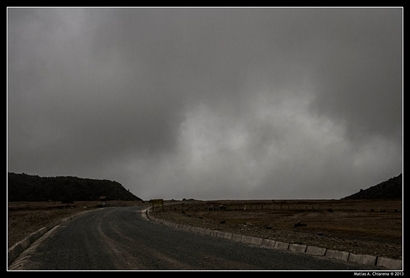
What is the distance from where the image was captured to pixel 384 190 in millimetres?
152250

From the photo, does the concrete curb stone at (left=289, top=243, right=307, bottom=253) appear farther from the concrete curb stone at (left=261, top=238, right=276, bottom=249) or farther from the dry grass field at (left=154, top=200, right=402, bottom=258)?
the concrete curb stone at (left=261, top=238, right=276, bottom=249)

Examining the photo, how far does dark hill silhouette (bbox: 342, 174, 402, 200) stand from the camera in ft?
475

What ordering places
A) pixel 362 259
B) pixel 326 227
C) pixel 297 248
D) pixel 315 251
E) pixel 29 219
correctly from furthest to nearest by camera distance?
pixel 29 219 < pixel 326 227 < pixel 297 248 < pixel 315 251 < pixel 362 259

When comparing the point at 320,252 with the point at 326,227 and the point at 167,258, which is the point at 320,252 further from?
the point at 326,227

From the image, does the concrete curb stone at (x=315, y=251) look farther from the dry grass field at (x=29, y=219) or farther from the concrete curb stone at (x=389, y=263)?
the dry grass field at (x=29, y=219)

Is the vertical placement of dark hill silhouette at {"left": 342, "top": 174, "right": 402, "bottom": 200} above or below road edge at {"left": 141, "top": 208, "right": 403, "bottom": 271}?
above

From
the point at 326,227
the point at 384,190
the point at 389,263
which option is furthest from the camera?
the point at 384,190

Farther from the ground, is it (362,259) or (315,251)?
(315,251)

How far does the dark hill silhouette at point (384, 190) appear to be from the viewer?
475 feet

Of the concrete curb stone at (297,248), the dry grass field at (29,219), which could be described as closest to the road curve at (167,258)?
the concrete curb stone at (297,248)

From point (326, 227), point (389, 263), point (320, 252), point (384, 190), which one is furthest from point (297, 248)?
point (384, 190)

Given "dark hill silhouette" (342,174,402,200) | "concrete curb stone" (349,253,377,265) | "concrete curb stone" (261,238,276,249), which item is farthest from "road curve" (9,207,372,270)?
"dark hill silhouette" (342,174,402,200)
